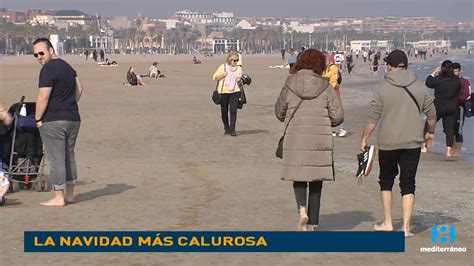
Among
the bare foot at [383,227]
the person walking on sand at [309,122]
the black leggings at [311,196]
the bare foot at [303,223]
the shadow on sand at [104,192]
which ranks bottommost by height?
the shadow on sand at [104,192]

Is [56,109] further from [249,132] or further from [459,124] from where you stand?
[249,132]

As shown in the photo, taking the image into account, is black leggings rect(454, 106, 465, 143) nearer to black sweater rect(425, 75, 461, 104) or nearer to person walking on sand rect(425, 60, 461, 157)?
person walking on sand rect(425, 60, 461, 157)

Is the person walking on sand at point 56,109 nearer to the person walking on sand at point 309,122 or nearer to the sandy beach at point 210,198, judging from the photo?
the sandy beach at point 210,198

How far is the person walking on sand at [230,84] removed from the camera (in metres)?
16.7

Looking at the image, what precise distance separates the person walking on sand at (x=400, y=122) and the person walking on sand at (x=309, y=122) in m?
0.42

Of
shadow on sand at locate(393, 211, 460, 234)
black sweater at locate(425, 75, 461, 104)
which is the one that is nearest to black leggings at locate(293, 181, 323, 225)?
shadow on sand at locate(393, 211, 460, 234)

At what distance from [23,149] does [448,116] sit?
6.92 m

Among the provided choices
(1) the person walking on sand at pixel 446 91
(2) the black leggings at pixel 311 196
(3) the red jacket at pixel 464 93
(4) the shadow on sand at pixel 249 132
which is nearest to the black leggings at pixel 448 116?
(1) the person walking on sand at pixel 446 91

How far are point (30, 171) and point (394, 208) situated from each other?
4.00 meters

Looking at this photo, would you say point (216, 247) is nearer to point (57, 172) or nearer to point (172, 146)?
point (57, 172)

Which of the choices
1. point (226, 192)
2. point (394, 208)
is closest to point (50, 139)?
point (226, 192)

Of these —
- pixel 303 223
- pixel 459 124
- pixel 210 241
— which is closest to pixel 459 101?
pixel 459 124

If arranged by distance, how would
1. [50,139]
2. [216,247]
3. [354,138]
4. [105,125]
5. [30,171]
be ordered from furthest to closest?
[105,125], [354,138], [30,171], [50,139], [216,247]

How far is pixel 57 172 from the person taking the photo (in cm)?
949
